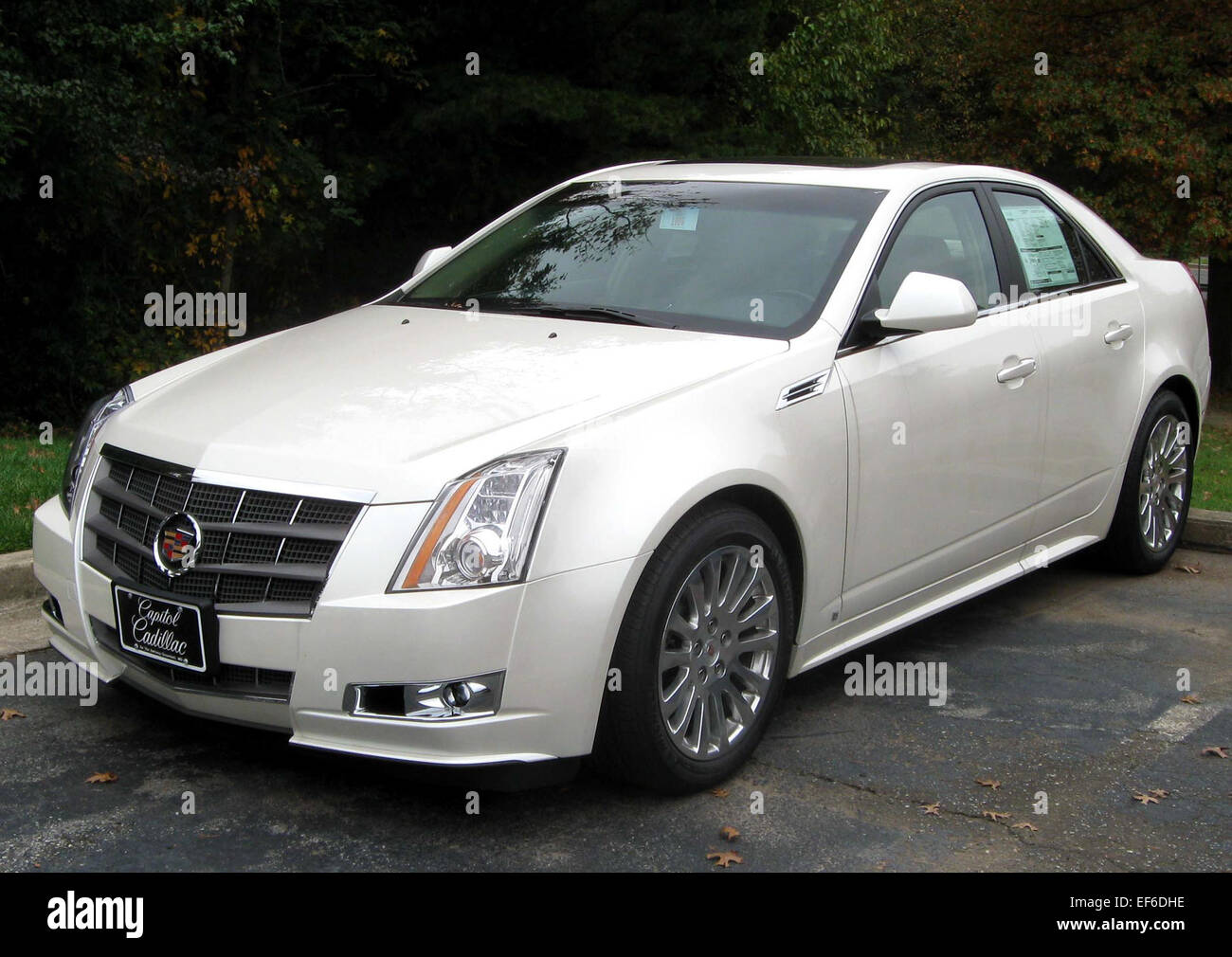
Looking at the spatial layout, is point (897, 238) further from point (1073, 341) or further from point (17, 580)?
point (17, 580)

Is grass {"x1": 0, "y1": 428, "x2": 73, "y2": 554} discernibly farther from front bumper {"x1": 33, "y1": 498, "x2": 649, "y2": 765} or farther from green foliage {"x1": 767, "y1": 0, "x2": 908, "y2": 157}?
green foliage {"x1": 767, "y1": 0, "x2": 908, "y2": 157}

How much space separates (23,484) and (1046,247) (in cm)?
488

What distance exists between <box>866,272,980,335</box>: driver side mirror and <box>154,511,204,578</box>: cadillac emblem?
219 centimetres

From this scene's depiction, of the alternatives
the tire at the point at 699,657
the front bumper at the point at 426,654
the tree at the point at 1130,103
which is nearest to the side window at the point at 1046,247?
the tire at the point at 699,657

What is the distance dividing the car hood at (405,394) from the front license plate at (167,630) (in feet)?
1.24

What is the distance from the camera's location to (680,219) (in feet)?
17.0

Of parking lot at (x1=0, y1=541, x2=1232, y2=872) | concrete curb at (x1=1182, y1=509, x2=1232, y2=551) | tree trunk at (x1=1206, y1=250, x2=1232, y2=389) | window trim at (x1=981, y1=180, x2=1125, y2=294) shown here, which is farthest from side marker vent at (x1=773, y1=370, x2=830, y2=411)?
tree trunk at (x1=1206, y1=250, x2=1232, y2=389)

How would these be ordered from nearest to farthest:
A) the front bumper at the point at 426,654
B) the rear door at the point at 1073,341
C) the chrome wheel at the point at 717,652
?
1. the front bumper at the point at 426,654
2. the chrome wheel at the point at 717,652
3. the rear door at the point at 1073,341

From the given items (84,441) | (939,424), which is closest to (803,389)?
(939,424)

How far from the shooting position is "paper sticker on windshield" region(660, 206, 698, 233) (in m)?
5.13

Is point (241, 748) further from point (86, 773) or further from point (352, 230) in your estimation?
point (352, 230)

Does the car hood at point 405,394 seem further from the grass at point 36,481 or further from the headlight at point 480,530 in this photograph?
the grass at point 36,481

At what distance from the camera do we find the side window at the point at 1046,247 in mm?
5730
